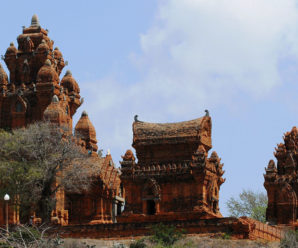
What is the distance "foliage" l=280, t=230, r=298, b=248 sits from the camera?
159ft

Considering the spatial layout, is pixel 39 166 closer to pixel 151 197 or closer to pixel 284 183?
pixel 151 197

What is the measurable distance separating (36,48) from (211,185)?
19.7 meters

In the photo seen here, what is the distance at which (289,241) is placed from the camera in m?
49.3

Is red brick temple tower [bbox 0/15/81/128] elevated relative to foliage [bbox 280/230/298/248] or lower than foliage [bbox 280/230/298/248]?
elevated

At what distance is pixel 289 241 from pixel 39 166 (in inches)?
649

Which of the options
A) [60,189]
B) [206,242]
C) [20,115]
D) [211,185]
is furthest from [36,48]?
[206,242]

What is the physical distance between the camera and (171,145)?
6044 cm

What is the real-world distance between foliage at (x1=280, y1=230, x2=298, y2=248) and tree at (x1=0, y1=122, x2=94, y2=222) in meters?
14.4

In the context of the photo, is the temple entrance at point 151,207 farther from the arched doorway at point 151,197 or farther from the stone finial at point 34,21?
the stone finial at point 34,21

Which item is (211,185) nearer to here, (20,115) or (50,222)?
(50,222)

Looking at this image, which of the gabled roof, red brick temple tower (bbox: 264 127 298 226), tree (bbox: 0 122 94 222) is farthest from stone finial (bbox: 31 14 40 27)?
red brick temple tower (bbox: 264 127 298 226)

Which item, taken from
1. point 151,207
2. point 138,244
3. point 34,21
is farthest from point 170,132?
point 34,21

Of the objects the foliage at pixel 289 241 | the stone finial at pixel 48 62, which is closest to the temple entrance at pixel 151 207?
the foliage at pixel 289 241

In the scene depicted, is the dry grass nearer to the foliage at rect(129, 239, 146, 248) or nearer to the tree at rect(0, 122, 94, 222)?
the foliage at rect(129, 239, 146, 248)
